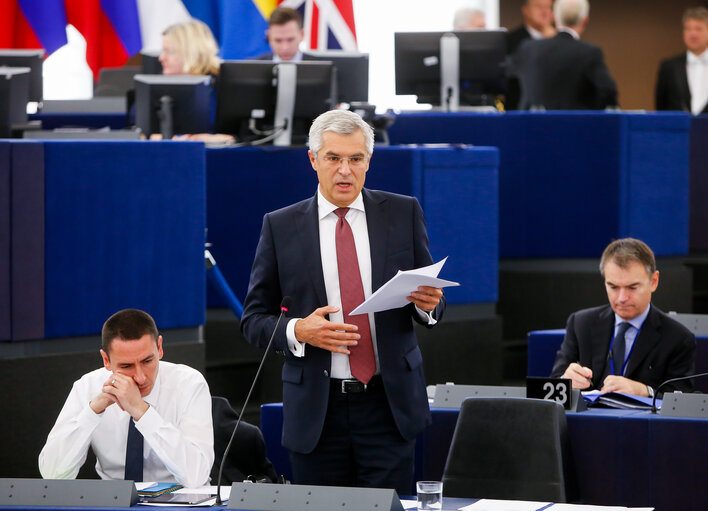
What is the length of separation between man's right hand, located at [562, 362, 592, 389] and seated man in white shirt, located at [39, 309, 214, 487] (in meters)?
1.45

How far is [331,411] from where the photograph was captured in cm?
363

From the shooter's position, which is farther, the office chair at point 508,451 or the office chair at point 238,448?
the office chair at point 238,448

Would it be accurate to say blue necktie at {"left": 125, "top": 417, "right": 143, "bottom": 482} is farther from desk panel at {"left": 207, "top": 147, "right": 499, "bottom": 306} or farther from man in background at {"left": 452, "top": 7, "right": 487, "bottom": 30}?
man in background at {"left": 452, "top": 7, "right": 487, "bottom": 30}

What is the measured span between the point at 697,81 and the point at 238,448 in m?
6.59

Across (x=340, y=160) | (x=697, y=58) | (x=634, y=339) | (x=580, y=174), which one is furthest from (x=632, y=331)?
(x=697, y=58)

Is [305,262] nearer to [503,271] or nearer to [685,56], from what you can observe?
[503,271]

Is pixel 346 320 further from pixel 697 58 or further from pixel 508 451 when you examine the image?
pixel 697 58

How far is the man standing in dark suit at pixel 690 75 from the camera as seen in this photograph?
990 cm

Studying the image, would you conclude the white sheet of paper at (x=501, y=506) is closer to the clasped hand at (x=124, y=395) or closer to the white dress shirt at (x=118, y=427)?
the white dress shirt at (x=118, y=427)

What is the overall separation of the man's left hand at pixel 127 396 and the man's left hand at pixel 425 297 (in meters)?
0.85

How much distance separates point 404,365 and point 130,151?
2497 millimetres

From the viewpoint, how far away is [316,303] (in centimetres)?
367

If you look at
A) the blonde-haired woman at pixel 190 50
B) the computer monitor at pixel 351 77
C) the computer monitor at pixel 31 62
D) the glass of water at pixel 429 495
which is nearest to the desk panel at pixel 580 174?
the computer monitor at pixel 351 77

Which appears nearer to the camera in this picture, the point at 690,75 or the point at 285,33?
the point at 285,33
